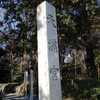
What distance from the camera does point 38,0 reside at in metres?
6.57

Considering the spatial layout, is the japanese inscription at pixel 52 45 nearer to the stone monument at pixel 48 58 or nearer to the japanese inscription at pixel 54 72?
the stone monument at pixel 48 58

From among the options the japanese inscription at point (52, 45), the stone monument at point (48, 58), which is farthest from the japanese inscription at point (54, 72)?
the japanese inscription at point (52, 45)

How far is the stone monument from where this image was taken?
10.2 ft

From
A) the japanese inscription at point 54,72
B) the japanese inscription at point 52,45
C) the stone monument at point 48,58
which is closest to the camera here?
the stone monument at point 48,58

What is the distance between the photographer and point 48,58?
126 inches

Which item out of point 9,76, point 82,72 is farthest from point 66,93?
point 9,76

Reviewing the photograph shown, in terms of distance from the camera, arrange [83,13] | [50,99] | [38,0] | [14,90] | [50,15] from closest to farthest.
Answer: [50,99], [50,15], [38,0], [83,13], [14,90]

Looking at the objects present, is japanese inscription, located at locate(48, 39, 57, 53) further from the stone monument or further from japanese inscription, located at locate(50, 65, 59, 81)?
japanese inscription, located at locate(50, 65, 59, 81)

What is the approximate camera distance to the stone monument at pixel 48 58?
3.10m

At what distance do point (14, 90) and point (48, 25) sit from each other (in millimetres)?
8582

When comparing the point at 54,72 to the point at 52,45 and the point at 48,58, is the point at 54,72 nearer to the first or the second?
the point at 48,58

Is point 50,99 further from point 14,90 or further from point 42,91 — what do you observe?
point 14,90

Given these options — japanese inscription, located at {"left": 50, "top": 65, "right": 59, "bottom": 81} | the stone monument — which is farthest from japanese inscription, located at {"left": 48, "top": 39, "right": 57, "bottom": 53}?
japanese inscription, located at {"left": 50, "top": 65, "right": 59, "bottom": 81}

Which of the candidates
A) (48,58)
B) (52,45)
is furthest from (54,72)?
(52,45)
